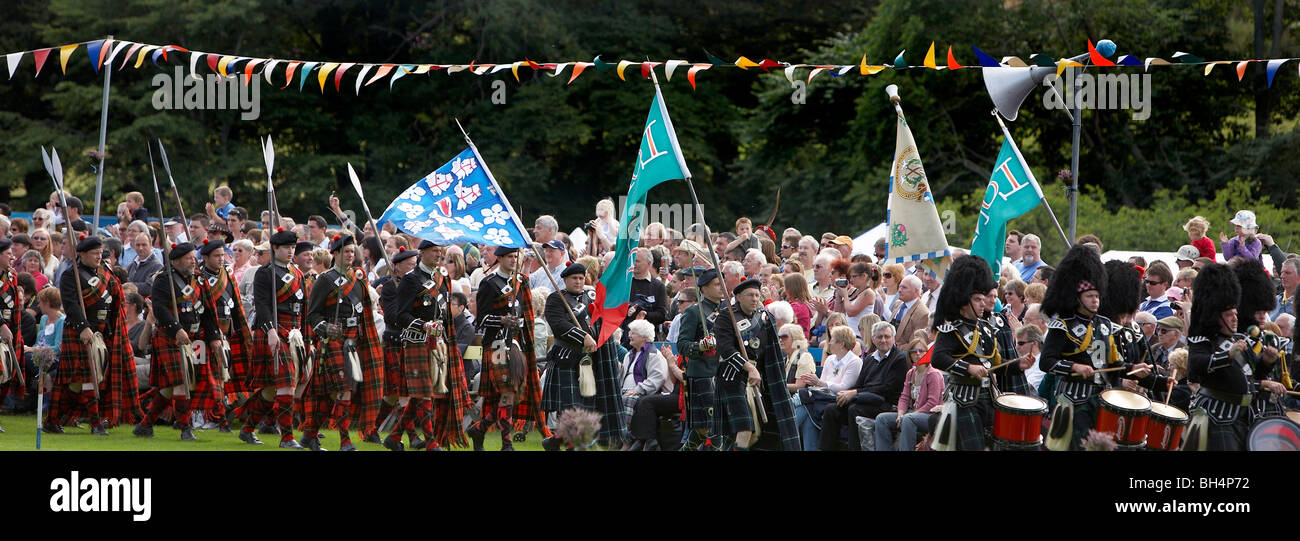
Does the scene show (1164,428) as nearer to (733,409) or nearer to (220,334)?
(733,409)

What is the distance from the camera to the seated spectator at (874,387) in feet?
29.3

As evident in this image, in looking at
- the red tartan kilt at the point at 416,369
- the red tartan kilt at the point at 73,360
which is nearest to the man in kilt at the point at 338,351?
the red tartan kilt at the point at 416,369

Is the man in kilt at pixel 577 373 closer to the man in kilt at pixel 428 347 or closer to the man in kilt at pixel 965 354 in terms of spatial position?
the man in kilt at pixel 428 347

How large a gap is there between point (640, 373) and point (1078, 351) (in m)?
3.37

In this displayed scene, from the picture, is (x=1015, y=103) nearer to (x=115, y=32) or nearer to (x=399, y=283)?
(x=399, y=283)

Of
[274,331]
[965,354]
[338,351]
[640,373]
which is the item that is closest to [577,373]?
[640,373]

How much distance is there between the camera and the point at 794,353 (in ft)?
Result: 31.0

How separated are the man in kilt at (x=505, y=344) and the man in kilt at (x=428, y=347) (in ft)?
0.68

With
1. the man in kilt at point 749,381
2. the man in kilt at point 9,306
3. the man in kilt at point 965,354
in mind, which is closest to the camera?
the man in kilt at point 965,354

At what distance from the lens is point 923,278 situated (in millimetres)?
10312

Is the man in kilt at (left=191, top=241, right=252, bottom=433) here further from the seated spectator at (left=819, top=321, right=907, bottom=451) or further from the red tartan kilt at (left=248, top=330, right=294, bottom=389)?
the seated spectator at (left=819, top=321, right=907, bottom=451)

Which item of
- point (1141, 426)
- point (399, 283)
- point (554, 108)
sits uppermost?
point (554, 108)
